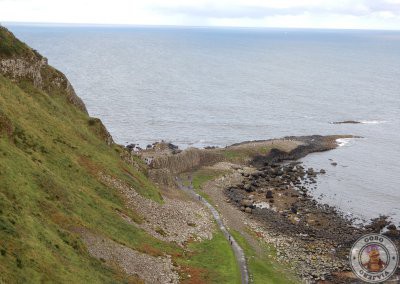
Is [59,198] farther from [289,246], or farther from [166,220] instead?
[289,246]

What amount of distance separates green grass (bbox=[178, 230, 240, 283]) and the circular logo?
58.5 feet

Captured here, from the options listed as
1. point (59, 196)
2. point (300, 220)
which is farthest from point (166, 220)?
point (300, 220)

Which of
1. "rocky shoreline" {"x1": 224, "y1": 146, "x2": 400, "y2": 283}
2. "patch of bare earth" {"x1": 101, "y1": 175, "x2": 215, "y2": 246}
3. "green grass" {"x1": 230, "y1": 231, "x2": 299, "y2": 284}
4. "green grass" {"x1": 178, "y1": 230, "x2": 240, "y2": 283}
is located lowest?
"rocky shoreline" {"x1": 224, "y1": 146, "x2": 400, "y2": 283}

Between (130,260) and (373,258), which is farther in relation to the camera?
(373,258)

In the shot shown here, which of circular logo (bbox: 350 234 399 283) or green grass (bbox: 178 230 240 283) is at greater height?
green grass (bbox: 178 230 240 283)

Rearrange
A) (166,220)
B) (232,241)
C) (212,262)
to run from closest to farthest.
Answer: (212,262) < (166,220) < (232,241)

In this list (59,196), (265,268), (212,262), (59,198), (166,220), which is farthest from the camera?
(166,220)

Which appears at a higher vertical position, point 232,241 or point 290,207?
point 232,241

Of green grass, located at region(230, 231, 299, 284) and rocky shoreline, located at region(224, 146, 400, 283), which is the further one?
rocky shoreline, located at region(224, 146, 400, 283)

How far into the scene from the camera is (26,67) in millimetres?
77188

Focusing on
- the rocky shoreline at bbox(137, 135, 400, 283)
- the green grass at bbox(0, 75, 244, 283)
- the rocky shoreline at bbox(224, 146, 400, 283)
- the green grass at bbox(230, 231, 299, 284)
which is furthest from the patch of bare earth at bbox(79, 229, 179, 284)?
the rocky shoreline at bbox(224, 146, 400, 283)

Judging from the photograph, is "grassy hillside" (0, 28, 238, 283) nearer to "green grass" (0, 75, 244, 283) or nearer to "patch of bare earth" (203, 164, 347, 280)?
"green grass" (0, 75, 244, 283)

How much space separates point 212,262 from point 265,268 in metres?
7.62

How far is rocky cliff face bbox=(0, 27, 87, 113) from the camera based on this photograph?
2945 inches
